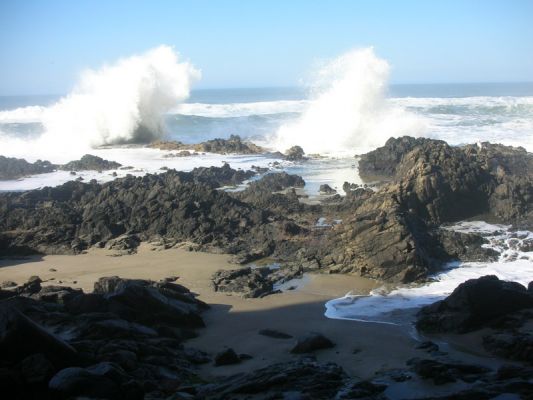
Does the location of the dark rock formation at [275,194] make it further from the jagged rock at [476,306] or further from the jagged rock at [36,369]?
the jagged rock at [36,369]

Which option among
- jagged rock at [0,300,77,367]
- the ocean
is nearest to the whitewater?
the ocean

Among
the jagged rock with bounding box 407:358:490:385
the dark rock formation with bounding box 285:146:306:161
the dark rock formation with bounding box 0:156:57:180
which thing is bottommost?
the jagged rock with bounding box 407:358:490:385

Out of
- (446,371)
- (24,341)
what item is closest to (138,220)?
(24,341)

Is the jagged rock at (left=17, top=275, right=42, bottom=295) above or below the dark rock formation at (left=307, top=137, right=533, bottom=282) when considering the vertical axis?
below

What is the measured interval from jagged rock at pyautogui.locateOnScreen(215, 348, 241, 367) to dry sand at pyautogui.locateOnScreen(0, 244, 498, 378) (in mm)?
109

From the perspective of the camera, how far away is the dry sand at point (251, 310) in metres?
6.81

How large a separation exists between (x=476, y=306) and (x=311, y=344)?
2216mm

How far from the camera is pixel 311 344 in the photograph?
697 centimetres

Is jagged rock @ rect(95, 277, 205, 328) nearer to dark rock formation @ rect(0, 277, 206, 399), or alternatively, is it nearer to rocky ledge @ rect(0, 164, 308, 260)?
dark rock formation @ rect(0, 277, 206, 399)

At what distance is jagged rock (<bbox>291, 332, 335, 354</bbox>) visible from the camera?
273 inches

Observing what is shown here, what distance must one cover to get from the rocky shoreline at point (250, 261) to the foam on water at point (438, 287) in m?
0.36

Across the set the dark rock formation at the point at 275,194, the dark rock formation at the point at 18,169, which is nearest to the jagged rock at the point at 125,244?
the dark rock formation at the point at 275,194

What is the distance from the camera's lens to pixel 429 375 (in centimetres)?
576

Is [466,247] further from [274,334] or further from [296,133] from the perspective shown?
[296,133]
